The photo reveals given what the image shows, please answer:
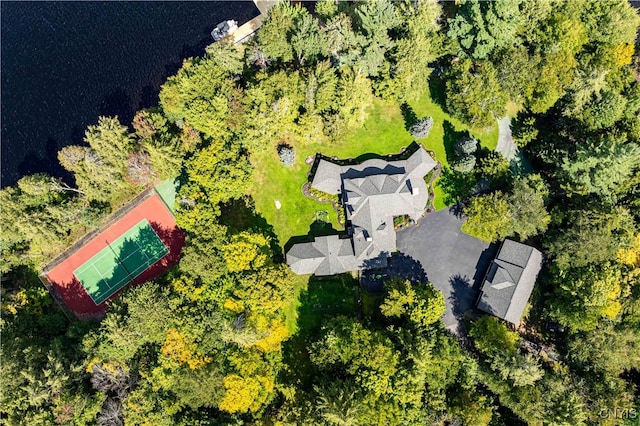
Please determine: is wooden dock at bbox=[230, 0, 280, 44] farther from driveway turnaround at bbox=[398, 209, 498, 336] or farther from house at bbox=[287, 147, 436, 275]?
driveway turnaround at bbox=[398, 209, 498, 336]

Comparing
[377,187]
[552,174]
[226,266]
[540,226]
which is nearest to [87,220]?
[226,266]

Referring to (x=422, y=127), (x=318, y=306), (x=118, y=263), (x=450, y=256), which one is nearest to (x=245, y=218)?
(x=318, y=306)

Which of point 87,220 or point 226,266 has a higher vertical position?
point 87,220

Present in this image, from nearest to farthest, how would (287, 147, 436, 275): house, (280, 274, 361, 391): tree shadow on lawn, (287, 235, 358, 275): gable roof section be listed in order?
(287, 147, 436, 275): house < (287, 235, 358, 275): gable roof section < (280, 274, 361, 391): tree shadow on lawn

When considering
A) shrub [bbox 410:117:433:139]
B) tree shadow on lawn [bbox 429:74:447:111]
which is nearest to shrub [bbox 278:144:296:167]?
shrub [bbox 410:117:433:139]

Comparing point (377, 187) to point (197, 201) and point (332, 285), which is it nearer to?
point (332, 285)

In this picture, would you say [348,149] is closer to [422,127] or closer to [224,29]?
[422,127]

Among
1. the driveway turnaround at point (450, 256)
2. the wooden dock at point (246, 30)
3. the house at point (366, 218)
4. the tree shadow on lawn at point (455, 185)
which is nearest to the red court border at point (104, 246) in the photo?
the house at point (366, 218)
